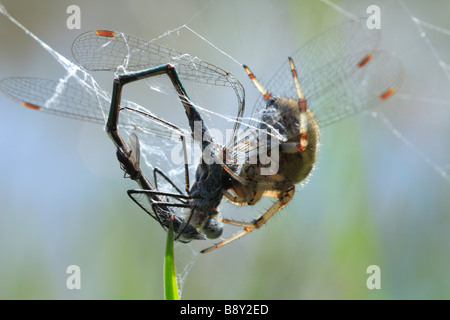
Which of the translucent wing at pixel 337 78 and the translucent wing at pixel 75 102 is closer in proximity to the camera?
the translucent wing at pixel 337 78

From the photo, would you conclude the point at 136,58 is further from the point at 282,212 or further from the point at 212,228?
the point at 282,212

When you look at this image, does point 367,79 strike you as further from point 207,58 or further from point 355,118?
point 207,58

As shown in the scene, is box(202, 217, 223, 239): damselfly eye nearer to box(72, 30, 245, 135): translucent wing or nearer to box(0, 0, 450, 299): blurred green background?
box(72, 30, 245, 135): translucent wing

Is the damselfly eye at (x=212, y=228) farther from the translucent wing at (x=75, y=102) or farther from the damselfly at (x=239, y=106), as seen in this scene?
the translucent wing at (x=75, y=102)

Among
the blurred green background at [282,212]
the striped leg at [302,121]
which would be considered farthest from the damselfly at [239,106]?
the blurred green background at [282,212]

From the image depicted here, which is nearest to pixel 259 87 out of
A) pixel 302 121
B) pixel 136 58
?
pixel 302 121

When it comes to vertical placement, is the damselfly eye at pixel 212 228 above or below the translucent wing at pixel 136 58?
below

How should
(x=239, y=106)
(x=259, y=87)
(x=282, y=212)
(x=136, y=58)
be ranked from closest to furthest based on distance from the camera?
(x=136, y=58)
(x=239, y=106)
(x=259, y=87)
(x=282, y=212)

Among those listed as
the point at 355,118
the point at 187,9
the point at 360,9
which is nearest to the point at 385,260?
the point at 355,118
